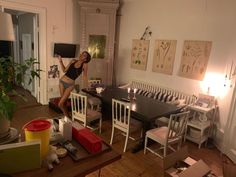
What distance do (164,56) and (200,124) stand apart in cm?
174

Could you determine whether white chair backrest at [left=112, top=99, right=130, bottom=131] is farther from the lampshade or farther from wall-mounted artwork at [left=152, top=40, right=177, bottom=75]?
the lampshade

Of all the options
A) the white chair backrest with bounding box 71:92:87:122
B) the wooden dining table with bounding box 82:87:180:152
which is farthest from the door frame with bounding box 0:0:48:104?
the wooden dining table with bounding box 82:87:180:152

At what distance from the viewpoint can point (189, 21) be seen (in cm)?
388

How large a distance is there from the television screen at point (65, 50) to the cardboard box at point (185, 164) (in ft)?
13.6

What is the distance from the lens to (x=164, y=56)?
4391 mm

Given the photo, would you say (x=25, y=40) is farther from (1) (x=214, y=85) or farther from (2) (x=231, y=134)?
(2) (x=231, y=134)

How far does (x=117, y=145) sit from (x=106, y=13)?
352 centimetres

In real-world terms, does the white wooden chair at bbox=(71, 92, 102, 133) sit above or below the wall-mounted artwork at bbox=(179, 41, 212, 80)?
below

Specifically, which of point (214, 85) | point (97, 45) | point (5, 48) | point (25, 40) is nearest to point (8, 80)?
point (214, 85)

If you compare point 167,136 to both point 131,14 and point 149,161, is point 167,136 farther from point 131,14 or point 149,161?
point 131,14

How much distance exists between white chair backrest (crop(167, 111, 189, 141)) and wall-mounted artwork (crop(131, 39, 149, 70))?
2270mm

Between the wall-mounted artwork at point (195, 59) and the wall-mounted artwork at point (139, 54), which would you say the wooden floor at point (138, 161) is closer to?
the wall-mounted artwork at point (195, 59)

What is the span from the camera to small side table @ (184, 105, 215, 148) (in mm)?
3340

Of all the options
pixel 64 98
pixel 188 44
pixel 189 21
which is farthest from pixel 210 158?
pixel 64 98
